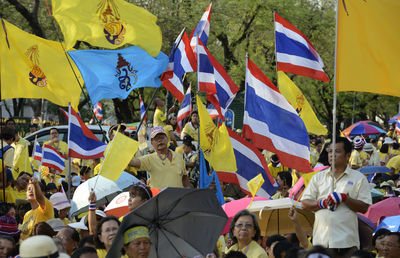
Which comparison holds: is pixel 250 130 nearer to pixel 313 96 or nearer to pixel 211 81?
pixel 211 81

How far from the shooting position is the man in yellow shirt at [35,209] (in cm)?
781

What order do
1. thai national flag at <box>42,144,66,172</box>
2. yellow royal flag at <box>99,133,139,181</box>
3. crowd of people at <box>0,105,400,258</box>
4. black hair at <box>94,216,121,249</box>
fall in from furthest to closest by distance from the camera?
thai national flag at <box>42,144,66,172</box> < yellow royal flag at <box>99,133,139,181</box> < black hair at <box>94,216,121,249</box> < crowd of people at <box>0,105,400,258</box>

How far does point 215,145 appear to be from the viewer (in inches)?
364

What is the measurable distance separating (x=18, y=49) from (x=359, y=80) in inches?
193

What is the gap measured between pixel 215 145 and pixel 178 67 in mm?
2230

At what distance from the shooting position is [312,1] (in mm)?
A: 33875

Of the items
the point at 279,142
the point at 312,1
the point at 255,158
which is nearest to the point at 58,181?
the point at 255,158

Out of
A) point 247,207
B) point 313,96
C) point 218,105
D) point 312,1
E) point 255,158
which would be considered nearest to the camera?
point 247,207

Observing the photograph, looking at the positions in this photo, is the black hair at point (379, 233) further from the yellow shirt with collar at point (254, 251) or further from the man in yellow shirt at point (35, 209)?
the man in yellow shirt at point (35, 209)

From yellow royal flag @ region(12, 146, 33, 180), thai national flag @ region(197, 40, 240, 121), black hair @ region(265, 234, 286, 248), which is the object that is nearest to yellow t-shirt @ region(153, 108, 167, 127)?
thai national flag @ region(197, 40, 240, 121)

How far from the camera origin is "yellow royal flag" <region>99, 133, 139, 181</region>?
763 cm

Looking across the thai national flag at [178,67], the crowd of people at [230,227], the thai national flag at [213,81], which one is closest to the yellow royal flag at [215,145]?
the crowd of people at [230,227]

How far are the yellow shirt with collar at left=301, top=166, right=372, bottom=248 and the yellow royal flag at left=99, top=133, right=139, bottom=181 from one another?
6.73ft

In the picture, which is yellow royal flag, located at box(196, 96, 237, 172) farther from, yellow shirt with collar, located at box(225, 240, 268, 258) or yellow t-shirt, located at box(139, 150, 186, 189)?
yellow shirt with collar, located at box(225, 240, 268, 258)
